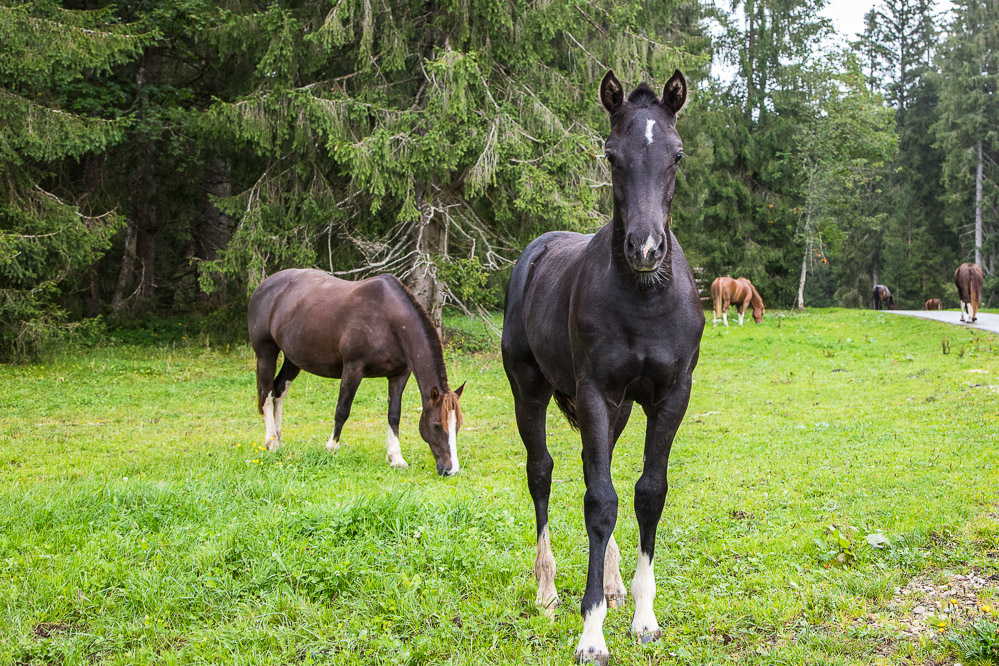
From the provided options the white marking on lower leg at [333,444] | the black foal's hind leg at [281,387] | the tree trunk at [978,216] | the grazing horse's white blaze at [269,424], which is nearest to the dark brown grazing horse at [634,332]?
the white marking on lower leg at [333,444]

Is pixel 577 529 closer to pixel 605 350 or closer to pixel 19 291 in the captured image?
pixel 605 350

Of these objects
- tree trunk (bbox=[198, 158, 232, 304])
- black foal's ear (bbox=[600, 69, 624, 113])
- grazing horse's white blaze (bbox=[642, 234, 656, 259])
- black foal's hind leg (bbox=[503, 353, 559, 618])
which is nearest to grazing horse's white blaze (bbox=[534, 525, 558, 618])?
black foal's hind leg (bbox=[503, 353, 559, 618])

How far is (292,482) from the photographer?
5.45 m

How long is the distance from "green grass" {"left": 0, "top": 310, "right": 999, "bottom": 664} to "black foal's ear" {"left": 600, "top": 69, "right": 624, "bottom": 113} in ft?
7.69

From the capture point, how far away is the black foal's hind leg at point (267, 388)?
27.3 feet

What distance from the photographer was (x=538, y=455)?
3.98 meters

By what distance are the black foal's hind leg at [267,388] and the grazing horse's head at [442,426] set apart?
2009 millimetres

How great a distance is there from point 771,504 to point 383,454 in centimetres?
411

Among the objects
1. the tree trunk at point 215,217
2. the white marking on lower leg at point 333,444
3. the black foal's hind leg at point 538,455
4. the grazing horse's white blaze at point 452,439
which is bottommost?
the white marking on lower leg at point 333,444

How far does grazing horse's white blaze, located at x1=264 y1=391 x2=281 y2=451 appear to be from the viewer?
8109 millimetres

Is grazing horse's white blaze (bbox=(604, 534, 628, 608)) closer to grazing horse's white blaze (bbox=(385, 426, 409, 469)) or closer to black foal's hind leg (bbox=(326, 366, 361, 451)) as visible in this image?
grazing horse's white blaze (bbox=(385, 426, 409, 469))

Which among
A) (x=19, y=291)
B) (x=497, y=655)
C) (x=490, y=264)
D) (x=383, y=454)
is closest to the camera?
(x=497, y=655)

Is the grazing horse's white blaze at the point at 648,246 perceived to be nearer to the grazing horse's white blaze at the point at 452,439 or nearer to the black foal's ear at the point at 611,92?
the black foal's ear at the point at 611,92

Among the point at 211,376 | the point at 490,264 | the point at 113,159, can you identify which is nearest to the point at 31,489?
the point at 211,376
